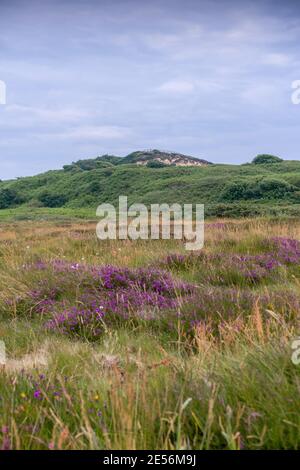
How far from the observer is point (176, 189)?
53469mm

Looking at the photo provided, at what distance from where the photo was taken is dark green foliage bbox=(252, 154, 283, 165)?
73.5 meters

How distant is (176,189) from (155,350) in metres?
49.5

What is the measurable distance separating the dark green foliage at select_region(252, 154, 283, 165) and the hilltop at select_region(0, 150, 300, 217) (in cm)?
15

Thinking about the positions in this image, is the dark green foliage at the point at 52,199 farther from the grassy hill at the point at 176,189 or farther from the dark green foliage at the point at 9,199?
the dark green foliage at the point at 9,199

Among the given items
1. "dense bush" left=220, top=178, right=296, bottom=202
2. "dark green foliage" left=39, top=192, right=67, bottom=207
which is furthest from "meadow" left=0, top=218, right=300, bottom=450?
"dark green foliage" left=39, top=192, right=67, bottom=207

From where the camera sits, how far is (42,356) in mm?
4148

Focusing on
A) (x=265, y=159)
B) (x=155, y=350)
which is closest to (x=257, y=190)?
(x=265, y=159)

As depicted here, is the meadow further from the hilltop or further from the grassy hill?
the grassy hill

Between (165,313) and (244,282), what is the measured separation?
82.4 inches

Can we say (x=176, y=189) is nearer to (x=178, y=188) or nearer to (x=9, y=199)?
(x=178, y=188)

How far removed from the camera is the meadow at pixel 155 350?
2398mm

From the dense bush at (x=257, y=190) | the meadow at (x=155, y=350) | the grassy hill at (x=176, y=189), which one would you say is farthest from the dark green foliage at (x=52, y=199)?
the meadow at (x=155, y=350)
